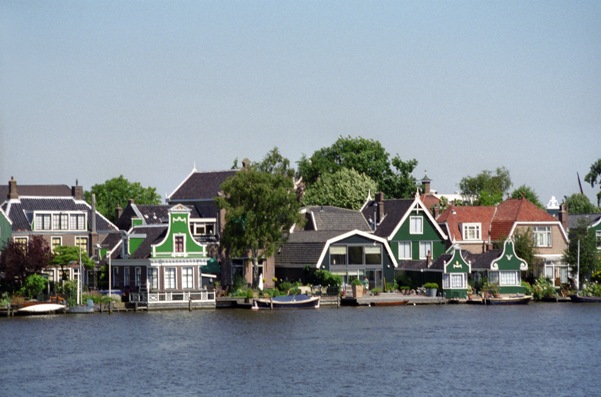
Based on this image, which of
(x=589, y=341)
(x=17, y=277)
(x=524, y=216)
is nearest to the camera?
(x=589, y=341)

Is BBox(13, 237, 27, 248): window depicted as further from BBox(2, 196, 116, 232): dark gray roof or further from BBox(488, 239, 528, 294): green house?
BBox(488, 239, 528, 294): green house

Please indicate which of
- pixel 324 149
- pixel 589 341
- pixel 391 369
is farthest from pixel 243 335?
pixel 324 149

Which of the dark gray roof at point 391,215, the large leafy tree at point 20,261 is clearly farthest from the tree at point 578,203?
the large leafy tree at point 20,261

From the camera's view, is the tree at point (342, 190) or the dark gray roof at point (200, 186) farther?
the tree at point (342, 190)

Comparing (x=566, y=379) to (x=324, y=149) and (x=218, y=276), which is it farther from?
(x=324, y=149)

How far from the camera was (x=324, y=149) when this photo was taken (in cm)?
A: 13875

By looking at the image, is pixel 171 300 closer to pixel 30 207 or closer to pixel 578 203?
pixel 30 207

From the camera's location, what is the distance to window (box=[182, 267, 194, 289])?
85.9 meters

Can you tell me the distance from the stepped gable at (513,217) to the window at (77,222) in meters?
37.1

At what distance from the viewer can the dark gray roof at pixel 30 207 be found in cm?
9481

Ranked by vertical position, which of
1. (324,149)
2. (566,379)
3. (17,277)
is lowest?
(566,379)

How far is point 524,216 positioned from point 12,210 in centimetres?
4546

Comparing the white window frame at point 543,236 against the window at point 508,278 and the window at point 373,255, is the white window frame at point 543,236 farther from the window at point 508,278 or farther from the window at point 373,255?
the window at point 373,255

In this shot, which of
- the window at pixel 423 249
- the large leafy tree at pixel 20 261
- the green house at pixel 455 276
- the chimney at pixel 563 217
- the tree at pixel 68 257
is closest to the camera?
the large leafy tree at pixel 20 261
